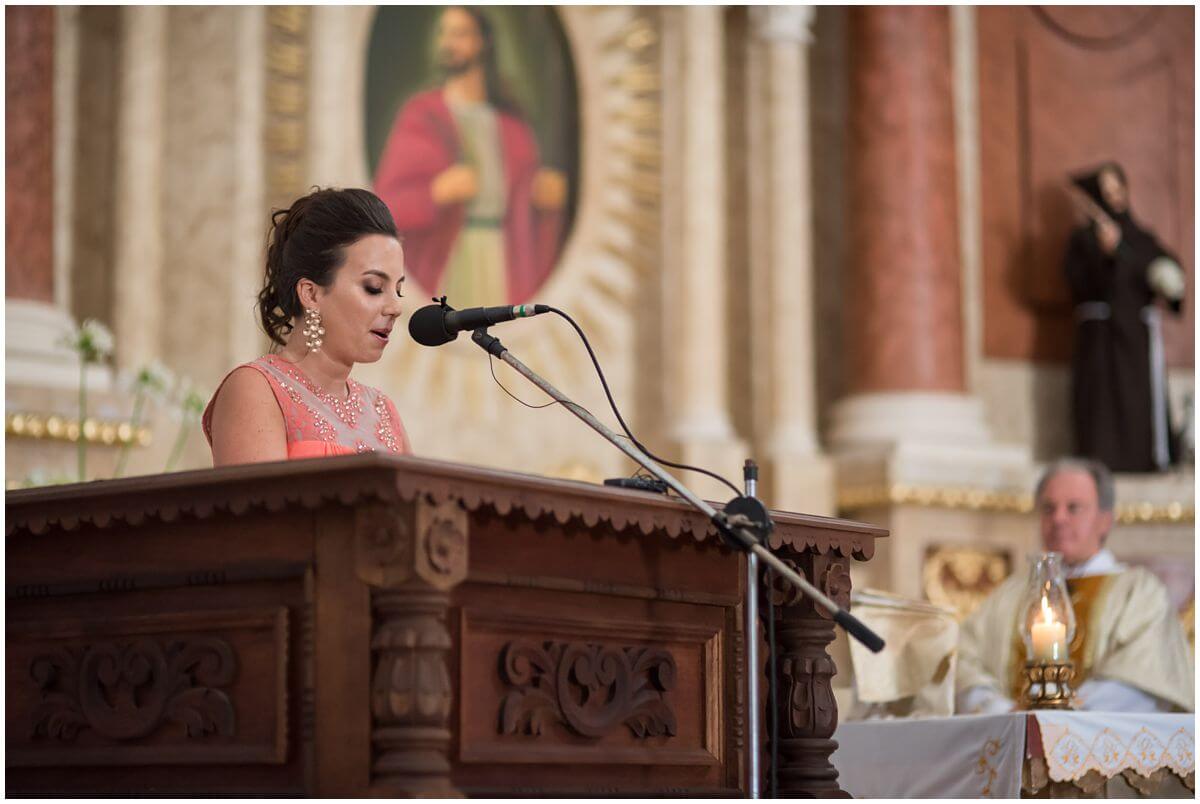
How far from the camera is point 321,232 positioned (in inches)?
130

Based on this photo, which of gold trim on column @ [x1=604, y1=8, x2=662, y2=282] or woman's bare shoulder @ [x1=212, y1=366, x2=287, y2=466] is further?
gold trim on column @ [x1=604, y1=8, x2=662, y2=282]

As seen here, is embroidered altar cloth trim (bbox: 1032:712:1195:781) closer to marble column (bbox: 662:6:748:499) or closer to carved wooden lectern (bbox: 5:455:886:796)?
carved wooden lectern (bbox: 5:455:886:796)

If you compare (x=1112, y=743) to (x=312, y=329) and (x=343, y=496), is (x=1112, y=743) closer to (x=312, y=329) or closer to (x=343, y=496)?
(x=312, y=329)

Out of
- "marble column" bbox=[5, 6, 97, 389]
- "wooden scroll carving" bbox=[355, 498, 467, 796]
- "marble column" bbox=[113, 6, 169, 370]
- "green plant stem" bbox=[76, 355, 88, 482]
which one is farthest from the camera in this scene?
"marble column" bbox=[113, 6, 169, 370]

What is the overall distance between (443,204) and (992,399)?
117 inches

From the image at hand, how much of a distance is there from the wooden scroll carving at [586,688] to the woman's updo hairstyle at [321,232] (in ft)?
2.92

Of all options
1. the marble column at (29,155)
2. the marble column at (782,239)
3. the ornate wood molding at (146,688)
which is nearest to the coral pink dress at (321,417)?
the ornate wood molding at (146,688)

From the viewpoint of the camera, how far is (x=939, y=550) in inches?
313

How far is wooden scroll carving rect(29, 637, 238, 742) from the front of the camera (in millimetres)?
2756

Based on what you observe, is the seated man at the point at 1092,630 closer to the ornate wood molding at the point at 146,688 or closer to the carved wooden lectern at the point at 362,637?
the carved wooden lectern at the point at 362,637

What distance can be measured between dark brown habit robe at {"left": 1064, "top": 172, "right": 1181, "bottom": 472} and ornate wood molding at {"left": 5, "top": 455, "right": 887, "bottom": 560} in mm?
5862

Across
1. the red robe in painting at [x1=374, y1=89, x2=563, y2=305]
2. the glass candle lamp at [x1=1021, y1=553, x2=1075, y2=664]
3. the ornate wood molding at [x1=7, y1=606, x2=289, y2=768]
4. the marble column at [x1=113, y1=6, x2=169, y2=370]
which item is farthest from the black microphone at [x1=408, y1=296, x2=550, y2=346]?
the red robe in painting at [x1=374, y1=89, x2=563, y2=305]

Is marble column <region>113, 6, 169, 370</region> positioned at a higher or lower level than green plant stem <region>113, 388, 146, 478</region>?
higher

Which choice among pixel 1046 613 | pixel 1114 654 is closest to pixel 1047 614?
pixel 1046 613
